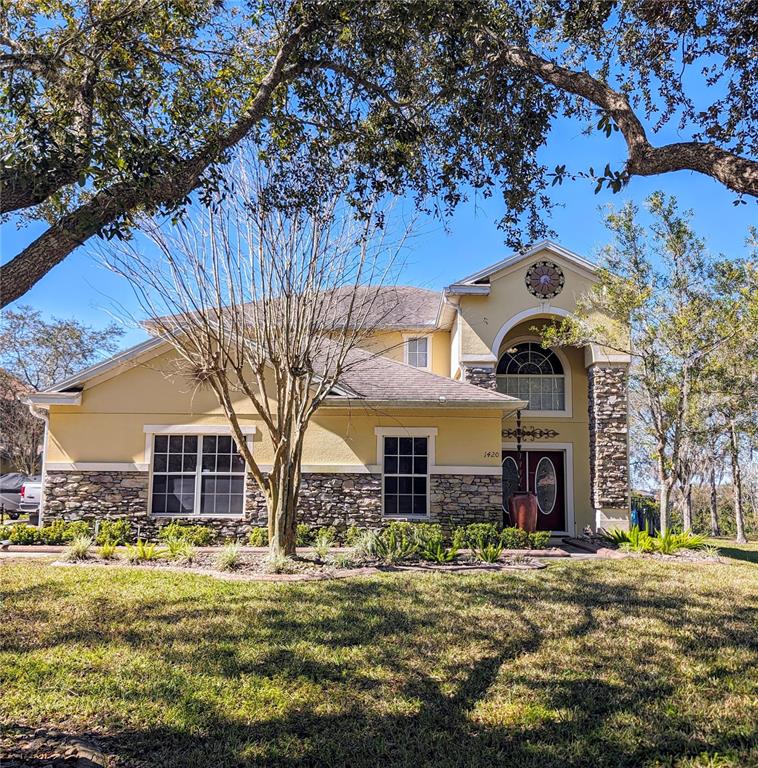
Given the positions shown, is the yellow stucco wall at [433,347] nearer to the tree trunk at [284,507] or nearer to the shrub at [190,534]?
the shrub at [190,534]

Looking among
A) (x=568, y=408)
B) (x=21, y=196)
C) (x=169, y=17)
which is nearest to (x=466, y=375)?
(x=568, y=408)

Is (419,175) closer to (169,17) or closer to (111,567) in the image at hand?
(169,17)

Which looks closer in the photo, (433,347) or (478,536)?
(478,536)

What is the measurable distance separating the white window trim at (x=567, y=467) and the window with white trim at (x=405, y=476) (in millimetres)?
4309

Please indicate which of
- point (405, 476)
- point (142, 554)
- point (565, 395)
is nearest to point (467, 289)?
point (565, 395)

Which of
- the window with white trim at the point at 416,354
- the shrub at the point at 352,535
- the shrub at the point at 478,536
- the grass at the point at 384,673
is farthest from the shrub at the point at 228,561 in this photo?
the window with white trim at the point at 416,354

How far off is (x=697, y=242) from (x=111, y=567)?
561 inches

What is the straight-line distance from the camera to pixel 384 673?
5.52 m

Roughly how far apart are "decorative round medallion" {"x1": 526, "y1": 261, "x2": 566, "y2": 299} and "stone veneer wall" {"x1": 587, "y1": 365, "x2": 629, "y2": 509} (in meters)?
2.36

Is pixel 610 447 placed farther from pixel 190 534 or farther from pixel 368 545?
pixel 190 534

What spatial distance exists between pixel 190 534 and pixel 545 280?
11062mm

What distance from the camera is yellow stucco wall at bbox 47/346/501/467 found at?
1444cm

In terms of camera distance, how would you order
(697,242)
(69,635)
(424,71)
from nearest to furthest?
(69,635) < (424,71) < (697,242)

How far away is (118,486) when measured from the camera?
14.3 meters
